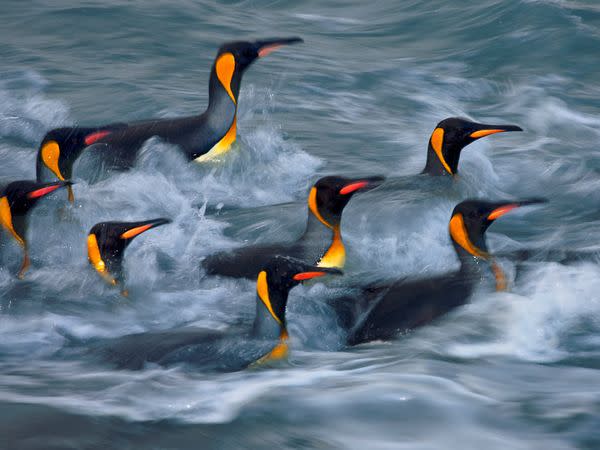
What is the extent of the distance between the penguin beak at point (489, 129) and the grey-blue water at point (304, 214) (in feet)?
1.23

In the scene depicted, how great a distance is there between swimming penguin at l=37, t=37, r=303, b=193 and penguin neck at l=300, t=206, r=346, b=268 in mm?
1498

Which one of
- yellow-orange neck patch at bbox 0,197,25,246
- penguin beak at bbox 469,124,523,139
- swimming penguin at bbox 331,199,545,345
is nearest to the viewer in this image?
swimming penguin at bbox 331,199,545,345

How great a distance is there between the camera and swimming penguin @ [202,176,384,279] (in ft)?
17.8

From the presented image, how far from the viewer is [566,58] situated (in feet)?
31.5

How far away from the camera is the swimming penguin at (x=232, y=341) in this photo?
169 inches

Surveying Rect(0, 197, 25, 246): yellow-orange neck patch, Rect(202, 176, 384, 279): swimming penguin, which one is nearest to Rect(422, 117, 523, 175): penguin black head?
Rect(202, 176, 384, 279): swimming penguin

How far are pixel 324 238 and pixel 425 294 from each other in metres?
0.85

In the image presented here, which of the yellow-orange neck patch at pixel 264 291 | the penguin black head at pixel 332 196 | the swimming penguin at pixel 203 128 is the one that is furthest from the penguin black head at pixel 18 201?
the yellow-orange neck patch at pixel 264 291

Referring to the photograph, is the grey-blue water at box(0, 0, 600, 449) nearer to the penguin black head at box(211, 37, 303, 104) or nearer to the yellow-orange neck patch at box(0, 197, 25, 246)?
the yellow-orange neck patch at box(0, 197, 25, 246)

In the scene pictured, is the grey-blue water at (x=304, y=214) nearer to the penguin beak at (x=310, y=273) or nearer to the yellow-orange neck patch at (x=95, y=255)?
the yellow-orange neck patch at (x=95, y=255)

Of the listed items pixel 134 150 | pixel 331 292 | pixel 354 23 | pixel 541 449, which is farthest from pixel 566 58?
pixel 541 449

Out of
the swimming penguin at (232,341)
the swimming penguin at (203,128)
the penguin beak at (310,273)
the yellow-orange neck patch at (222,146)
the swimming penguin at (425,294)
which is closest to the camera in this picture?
the swimming penguin at (232,341)

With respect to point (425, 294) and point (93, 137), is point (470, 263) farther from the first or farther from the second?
point (93, 137)

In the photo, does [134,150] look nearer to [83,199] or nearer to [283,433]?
[83,199]
